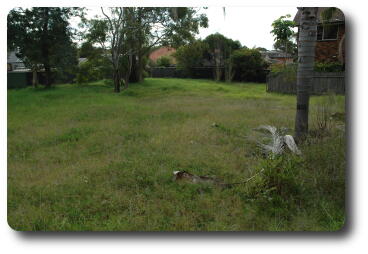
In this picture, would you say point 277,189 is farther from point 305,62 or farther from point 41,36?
point 41,36

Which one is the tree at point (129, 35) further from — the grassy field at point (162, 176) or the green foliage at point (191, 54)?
the grassy field at point (162, 176)

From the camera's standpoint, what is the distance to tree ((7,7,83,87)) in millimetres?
4410

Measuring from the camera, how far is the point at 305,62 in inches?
198

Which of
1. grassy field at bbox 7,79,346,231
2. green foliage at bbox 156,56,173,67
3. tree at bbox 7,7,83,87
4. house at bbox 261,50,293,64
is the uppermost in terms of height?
green foliage at bbox 156,56,173,67

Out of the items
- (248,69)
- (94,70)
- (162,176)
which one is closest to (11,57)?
(162,176)

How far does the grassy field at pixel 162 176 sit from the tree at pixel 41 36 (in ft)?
2.94

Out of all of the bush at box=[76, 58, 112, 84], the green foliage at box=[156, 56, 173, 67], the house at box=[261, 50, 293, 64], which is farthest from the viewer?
the green foliage at box=[156, 56, 173, 67]

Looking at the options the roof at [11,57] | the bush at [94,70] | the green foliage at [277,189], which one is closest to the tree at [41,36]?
the roof at [11,57]

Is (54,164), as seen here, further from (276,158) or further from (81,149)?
A: (276,158)

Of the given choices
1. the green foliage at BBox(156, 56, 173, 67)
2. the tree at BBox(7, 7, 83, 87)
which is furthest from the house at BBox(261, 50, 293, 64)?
the tree at BBox(7, 7, 83, 87)

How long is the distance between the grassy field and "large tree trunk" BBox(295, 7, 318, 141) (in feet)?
1.01

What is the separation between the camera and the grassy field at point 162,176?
→ 3.22m

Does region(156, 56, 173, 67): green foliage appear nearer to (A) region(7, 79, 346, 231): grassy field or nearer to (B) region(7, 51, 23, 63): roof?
(A) region(7, 79, 346, 231): grassy field

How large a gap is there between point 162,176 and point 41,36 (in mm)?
4598
